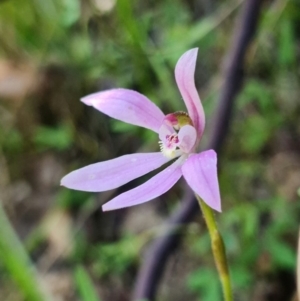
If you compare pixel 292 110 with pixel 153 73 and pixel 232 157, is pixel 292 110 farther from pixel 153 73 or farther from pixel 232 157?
pixel 153 73

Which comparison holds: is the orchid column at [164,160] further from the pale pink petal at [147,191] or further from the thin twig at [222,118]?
the thin twig at [222,118]

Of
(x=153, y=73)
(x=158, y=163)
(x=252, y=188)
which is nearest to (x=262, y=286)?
(x=252, y=188)

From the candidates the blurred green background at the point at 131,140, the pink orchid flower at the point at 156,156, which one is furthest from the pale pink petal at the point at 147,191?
the blurred green background at the point at 131,140

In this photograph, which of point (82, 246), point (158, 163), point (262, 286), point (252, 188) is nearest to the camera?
point (158, 163)

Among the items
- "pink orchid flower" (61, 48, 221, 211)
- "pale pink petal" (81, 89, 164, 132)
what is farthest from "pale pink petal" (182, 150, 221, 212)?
"pale pink petal" (81, 89, 164, 132)

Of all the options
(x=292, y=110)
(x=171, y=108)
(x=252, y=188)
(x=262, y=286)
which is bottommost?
(x=262, y=286)

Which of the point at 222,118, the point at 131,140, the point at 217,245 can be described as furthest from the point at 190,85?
the point at 131,140

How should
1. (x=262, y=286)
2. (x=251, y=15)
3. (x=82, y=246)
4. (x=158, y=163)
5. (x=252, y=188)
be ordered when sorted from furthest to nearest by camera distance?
(x=82, y=246) → (x=252, y=188) → (x=262, y=286) → (x=251, y=15) → (x=158, y=163)

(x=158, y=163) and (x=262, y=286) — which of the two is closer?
(x=158, y=163)
